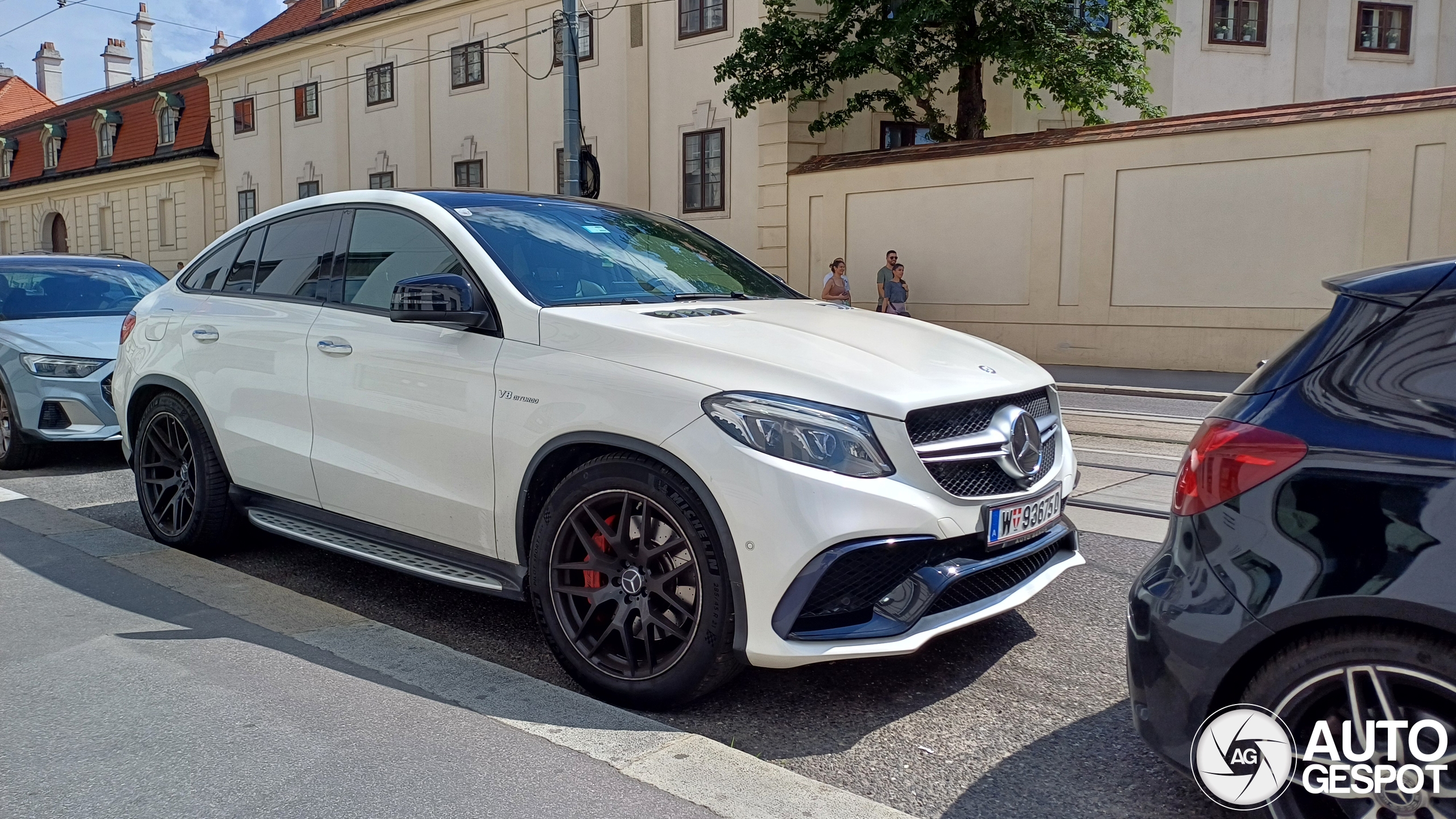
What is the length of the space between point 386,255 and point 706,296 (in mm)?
1309

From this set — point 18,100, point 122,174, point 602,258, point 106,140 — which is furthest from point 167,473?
point 18,100

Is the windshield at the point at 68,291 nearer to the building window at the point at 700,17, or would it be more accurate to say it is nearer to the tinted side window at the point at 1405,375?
the tinted side window at the point at 1405,375

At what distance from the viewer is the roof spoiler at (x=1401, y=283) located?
2508mm

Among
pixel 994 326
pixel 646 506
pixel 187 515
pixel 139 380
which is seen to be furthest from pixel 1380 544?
pixel 994 326

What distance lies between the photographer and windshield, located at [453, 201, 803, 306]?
4.17m

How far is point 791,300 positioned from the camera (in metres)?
4.77

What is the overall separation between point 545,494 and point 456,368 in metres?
0.59

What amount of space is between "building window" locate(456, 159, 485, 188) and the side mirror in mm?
24511

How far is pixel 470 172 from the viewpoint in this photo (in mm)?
28312

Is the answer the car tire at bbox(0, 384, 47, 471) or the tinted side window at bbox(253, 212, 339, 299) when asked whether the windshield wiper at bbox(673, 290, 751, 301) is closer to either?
the tinted side window at bbox(253, 212, 339, 299)

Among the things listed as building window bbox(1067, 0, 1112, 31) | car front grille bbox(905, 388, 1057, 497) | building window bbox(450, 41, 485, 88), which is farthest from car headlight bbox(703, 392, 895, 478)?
building window bbox(450, 41, 485, 88)

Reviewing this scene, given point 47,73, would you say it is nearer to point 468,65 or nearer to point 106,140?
point 106,140

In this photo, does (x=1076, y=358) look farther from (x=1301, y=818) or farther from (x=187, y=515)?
(x=1301, y=818)

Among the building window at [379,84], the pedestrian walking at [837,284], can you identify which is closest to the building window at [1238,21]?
the pedestrian walking at [837,284]
